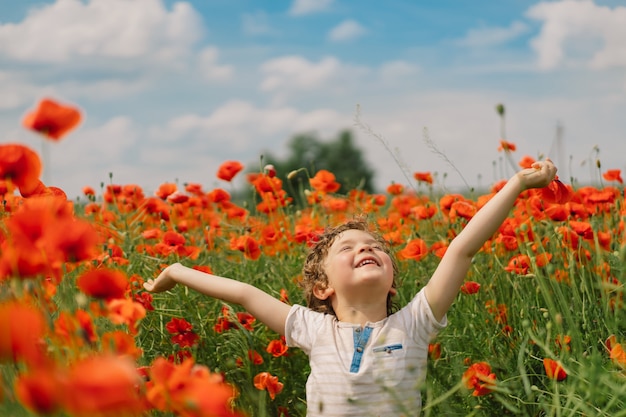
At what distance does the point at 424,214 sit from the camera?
10.8 ft

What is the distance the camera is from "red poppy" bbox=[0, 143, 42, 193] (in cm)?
140

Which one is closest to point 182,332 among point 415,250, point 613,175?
point 415,250

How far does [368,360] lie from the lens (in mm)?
2035

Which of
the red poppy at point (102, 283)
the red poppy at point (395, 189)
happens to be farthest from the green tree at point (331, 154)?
the red poppy at point (102, 283)

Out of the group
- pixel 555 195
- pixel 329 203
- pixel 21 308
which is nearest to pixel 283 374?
pixel 555 195

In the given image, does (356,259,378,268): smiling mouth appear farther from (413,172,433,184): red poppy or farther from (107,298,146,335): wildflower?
(413,172,433,184): red poppy

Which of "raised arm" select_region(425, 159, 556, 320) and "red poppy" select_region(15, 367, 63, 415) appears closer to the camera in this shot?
"red poppy" select_region(15, 367, 63, 415)

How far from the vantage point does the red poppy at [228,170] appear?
3.47 metres

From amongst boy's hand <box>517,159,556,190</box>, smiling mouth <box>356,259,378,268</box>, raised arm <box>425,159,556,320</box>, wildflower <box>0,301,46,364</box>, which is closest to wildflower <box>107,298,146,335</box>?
wildflower <box>0,301,46,364</box>

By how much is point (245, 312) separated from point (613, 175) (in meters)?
1.93

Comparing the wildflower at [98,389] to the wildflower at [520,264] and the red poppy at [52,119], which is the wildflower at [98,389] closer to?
the red poppy at [52,119]

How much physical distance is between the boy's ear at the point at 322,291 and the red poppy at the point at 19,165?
1056mm

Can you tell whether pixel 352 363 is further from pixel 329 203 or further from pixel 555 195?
pixel 329 203

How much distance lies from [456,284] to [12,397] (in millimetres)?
1222
